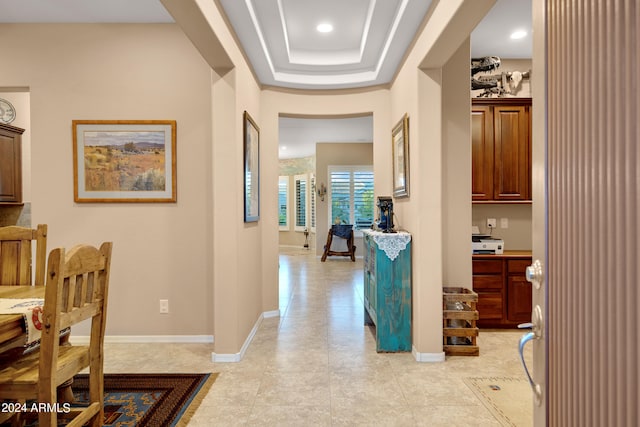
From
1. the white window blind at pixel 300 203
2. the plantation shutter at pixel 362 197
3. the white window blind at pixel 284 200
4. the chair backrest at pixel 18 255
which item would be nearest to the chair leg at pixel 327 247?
the plantation shutter at pixel 362 197

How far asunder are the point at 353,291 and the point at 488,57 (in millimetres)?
3500

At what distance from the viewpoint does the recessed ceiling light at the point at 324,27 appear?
11.0 feet

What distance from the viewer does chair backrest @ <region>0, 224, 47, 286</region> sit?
8.20 feet

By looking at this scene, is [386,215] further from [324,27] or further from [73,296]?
[73,296]

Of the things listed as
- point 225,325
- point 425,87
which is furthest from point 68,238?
point 425,87

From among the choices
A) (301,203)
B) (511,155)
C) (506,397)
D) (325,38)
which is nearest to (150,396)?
(506,397)

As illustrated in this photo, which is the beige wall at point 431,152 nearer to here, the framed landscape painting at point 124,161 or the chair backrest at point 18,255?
the framed landscape painting at point 124,161

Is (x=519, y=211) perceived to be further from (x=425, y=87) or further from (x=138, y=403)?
(x=138, y=403)

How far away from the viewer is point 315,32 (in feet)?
11.6

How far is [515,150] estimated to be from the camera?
3939 millimetres

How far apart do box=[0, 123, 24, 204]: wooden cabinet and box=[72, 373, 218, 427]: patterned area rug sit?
106 inches

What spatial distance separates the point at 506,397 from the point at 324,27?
10.6 ft

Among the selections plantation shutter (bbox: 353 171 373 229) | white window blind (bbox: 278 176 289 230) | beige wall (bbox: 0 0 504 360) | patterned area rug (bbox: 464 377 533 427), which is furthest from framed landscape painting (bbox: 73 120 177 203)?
white window blind (bbox: 278 176 289 230)

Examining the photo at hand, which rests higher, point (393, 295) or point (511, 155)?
point (511, 155)
